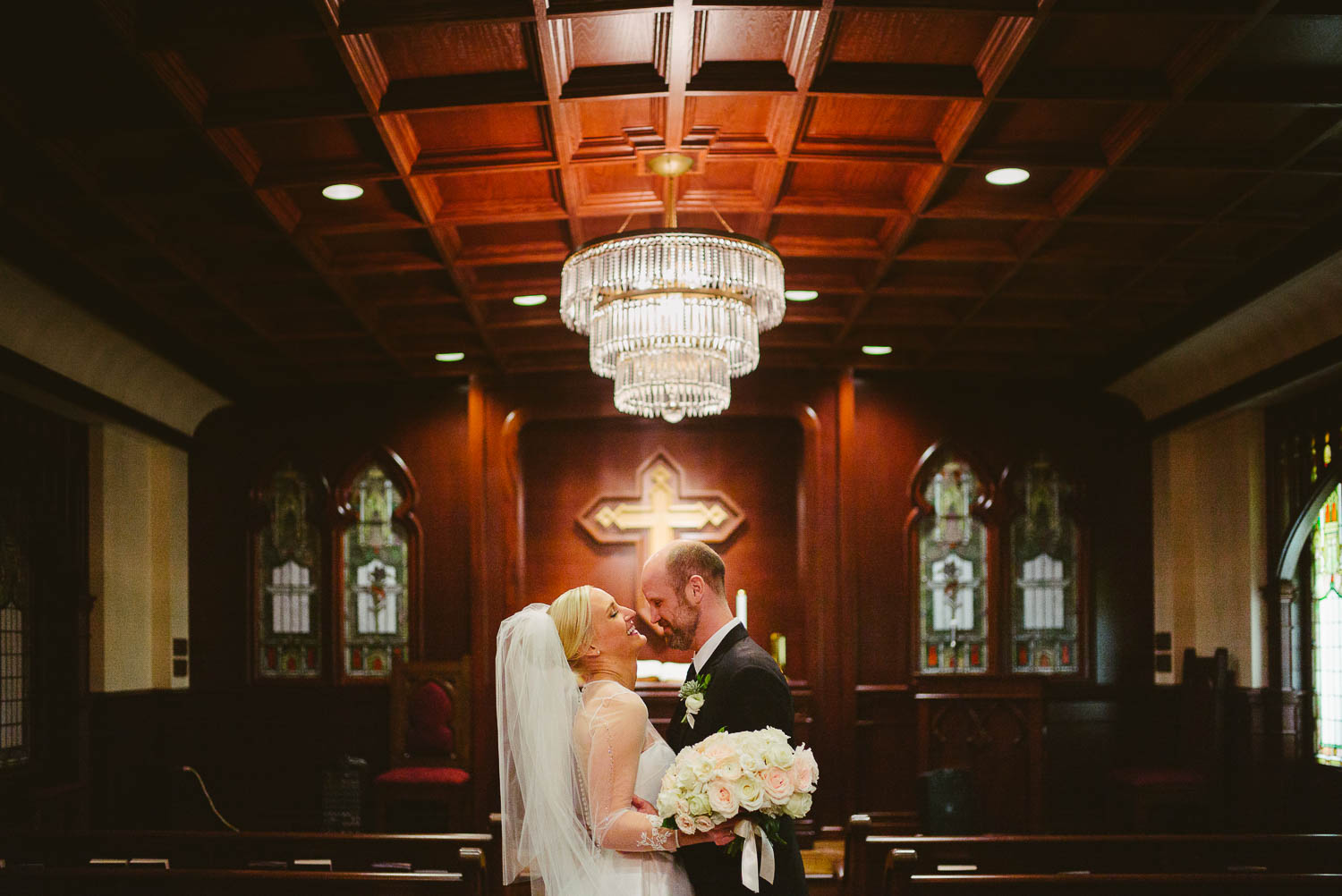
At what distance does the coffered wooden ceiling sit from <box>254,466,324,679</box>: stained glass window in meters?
2.57

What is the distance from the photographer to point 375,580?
9.52m

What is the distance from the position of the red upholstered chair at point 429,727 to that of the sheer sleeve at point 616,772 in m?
5.31

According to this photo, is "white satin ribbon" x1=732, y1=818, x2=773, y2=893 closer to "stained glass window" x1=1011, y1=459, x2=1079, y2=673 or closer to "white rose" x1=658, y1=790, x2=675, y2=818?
"white rose" x1=658, y1=790, x2=675, y2=818

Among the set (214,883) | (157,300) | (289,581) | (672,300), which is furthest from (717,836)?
(289,581)

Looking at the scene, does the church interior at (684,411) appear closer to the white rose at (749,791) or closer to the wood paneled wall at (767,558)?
the wood paneled wall at (767,558)

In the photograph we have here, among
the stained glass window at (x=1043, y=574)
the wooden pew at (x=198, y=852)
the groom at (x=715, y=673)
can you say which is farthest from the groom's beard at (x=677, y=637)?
the stained glass window at (x=1043, y=574)

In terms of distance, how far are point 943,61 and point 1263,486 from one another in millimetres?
5294

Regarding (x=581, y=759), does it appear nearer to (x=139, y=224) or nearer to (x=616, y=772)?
(x=616, y=772)

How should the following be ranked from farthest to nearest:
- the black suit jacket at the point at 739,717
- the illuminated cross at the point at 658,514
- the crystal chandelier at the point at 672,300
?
the illuminated cross at the point at 658,514 → the crystal chandelier at the point at 672,300 → the black suit jacket at the point at 739,717

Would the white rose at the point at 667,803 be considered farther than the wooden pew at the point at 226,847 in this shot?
No

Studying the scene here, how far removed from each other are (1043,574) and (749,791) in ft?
22.5

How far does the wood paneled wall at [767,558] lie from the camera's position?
357 inches

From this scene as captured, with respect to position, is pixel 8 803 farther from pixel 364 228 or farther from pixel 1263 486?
pixel 1263 486

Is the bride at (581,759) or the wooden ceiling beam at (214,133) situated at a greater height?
the wooden ceiling beam at (214,133)
